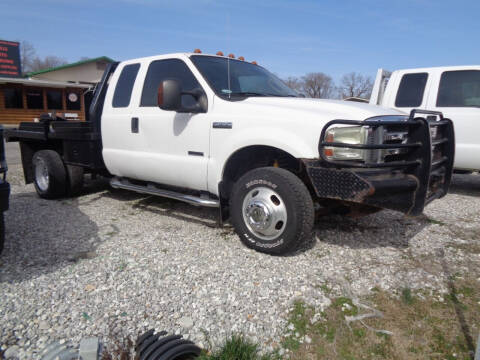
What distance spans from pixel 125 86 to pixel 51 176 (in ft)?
6.18

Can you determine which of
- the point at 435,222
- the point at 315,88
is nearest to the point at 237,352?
the point at 435,222

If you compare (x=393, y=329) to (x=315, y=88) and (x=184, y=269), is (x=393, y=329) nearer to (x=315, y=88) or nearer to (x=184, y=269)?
(x=184, y=269)

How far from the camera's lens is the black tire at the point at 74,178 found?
5840 mm

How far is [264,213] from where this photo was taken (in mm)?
3592

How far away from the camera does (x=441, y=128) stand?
4066mm

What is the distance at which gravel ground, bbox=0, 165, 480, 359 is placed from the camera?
103 inches

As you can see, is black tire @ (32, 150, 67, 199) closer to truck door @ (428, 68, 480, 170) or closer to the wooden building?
truck door @ (428, 68, 480, 170)

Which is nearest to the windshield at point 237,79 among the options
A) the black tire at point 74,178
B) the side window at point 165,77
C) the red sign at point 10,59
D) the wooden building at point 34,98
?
the side window at point 165,77

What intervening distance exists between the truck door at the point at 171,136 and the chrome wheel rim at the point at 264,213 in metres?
0.72

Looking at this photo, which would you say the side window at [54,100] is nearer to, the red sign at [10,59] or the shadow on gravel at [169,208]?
the red sign at [10,59]

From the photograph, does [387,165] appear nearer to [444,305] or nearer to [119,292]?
[444,305]

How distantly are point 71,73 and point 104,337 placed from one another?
107 feet

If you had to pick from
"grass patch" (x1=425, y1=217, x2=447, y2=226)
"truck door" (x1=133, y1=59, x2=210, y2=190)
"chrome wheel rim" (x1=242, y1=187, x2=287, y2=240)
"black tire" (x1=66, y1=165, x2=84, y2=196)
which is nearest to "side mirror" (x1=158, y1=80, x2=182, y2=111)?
"truck door" (x1=133, y1=59, x2=210, y2=190)

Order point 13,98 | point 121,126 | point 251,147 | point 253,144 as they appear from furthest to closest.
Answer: point 13,98, point 121,126, point 251,147, point 253,144
